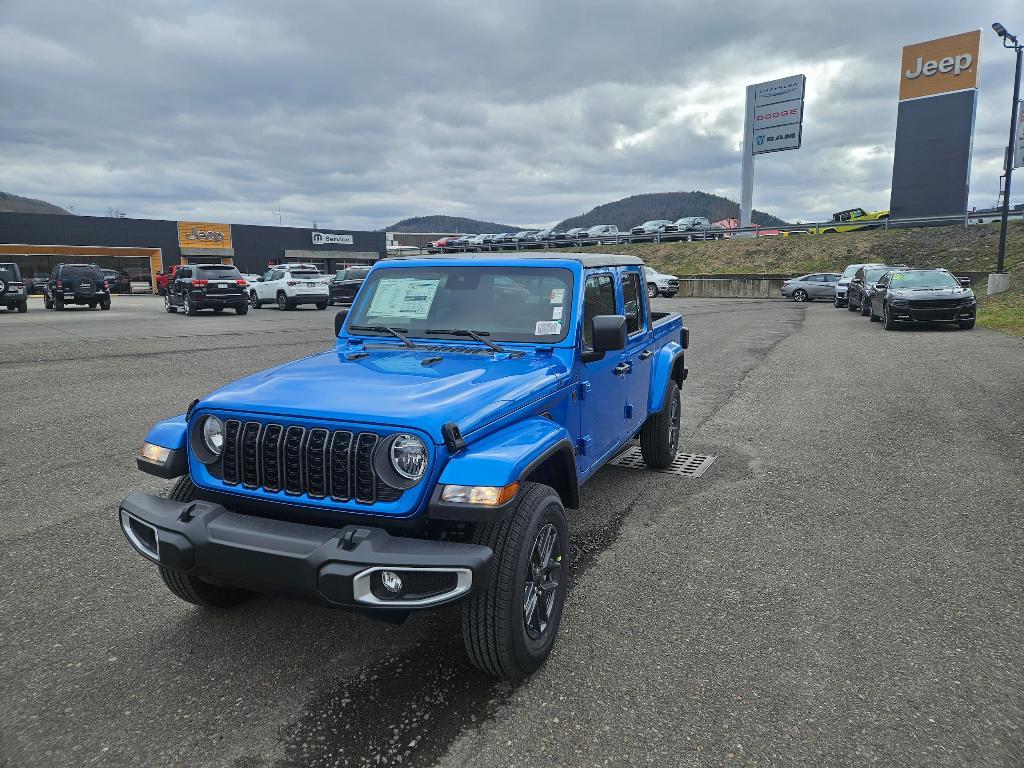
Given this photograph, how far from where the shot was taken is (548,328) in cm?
376

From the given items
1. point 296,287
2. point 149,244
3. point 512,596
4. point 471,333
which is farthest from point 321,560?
point 149,244

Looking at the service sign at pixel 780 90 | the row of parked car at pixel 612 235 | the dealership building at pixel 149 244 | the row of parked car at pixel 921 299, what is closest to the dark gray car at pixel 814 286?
the row of parked car at pixel 921 299

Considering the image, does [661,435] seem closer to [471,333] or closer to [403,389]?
[471,333]

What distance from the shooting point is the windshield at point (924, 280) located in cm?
1658

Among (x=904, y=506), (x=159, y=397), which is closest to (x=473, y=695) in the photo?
(x=904, y=506)

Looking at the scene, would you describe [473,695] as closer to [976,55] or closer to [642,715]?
[642,715]

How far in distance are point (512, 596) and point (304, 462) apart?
977mm

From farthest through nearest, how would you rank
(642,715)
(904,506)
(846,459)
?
1. (846,459)
2. (904,506)
3. (642,715)

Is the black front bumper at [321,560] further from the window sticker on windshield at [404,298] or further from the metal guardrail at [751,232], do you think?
the metal guardrail at [751,232]

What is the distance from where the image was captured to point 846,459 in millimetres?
6164

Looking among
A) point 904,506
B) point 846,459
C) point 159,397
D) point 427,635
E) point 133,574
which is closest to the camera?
point 427,635

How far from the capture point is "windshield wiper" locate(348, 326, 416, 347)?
12.8 feet

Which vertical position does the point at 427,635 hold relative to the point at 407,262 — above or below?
below

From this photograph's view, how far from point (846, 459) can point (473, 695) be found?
4.71 m
